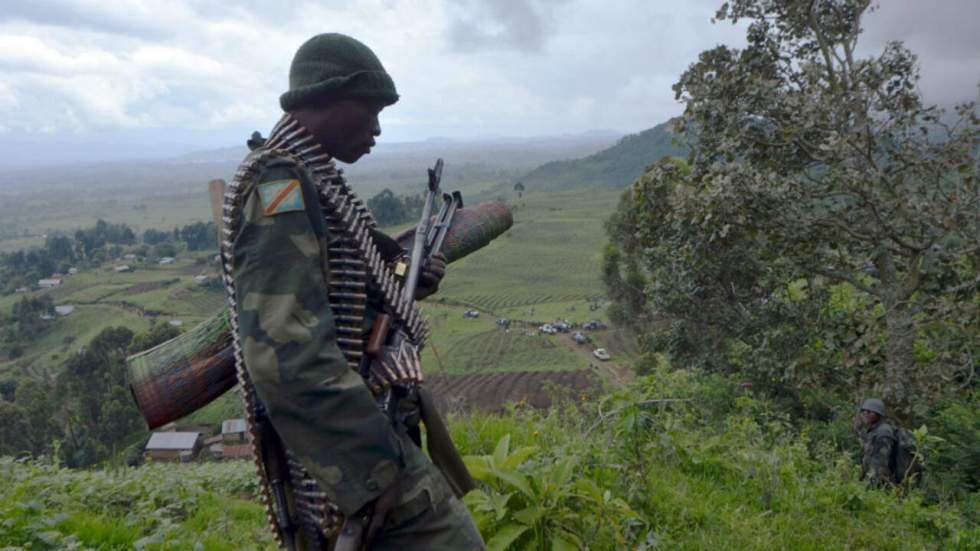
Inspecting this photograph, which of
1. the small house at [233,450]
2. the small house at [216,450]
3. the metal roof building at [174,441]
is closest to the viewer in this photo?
the small house at [216,450]

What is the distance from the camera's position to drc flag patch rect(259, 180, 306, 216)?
6.04 ft

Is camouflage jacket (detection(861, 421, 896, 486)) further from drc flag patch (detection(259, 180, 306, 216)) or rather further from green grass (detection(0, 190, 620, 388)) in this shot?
green grass (detection(0, 190, 620, 388))

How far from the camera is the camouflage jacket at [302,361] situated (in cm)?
171

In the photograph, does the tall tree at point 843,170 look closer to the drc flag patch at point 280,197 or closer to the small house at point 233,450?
the drc flag patch at point 280,197

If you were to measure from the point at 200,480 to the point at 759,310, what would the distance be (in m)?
10.7

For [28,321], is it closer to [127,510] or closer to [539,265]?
[539,265]

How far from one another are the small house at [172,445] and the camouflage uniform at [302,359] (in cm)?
2830

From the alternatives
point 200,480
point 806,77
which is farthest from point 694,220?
point 200,480

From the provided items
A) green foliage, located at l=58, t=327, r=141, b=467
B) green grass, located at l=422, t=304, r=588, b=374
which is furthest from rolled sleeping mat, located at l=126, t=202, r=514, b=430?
green grass, located at l=422, t=304, r=588, b=374

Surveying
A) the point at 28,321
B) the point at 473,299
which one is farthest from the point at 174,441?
the point at 28,321

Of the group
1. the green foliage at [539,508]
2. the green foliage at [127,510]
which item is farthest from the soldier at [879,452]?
the green foliage at [127,510]

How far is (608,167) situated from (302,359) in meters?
168

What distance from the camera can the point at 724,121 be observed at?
387 inches

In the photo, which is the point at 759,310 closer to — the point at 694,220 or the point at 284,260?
the point at 694,220
